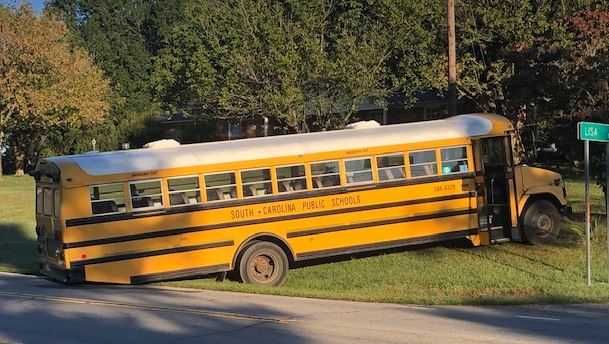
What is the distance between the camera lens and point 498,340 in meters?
8.59

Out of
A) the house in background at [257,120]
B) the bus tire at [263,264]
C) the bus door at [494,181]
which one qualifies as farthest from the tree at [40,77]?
the bus door at [494,181]

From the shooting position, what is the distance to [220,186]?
46.7ft

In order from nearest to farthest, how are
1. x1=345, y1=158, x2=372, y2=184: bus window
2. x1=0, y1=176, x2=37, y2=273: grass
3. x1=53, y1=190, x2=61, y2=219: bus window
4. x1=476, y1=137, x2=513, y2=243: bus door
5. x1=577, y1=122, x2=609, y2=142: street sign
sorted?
x1=577, y1=122, x2=609, y2=142: street sign
x1=53, y1=190, x2=61, y2=219: bus window
x1=345, y1=158, x2=372, y2=184: bus window
x1=476, y1=137, x2=513, y2=243: bus door
x1=0, y1=176, x2=37, y2=273: grass

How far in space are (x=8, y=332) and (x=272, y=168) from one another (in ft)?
19.9

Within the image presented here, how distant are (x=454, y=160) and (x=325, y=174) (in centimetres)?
270

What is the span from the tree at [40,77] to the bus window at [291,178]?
123ft

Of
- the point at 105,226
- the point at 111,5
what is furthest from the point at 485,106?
the point at 111,5

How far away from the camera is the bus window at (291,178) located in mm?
14500

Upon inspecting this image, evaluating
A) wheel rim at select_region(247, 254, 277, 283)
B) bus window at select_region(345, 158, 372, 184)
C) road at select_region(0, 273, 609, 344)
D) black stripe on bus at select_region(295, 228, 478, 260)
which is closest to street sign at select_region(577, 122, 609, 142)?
road at select_region(0, 273, 609, 344)

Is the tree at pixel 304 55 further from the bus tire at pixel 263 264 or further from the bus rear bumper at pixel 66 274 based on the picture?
the bus rear bumper at pixel 66 274

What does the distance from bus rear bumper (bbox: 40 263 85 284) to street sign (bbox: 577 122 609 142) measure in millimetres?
8404

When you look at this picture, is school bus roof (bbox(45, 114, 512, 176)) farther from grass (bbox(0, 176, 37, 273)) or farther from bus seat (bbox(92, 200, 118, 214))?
grass (bbox(0, 176, 37, 273))

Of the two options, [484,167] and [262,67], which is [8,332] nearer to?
[484,167]

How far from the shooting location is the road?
8891 millimetres
